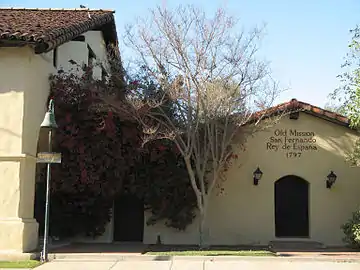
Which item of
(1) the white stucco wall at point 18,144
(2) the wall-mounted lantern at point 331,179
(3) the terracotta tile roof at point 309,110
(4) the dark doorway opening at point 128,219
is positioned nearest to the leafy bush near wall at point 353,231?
(2) the wall-mounted lantern at point 331,179

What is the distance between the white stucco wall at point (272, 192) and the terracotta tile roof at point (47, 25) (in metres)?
6.79

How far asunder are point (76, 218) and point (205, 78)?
19.5 ft

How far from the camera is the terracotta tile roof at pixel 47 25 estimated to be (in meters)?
13.0

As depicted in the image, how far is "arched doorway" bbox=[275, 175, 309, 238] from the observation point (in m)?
17.2

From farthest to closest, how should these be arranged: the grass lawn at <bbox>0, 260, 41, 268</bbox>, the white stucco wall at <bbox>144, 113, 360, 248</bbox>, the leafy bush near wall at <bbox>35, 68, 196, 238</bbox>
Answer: the white stucco wall at <bbox>144, 113, 360, 248</bbox>
the leafy bush near wall at <bbox>35, 68, 196, 238</bbox>
the grass lawn at <bbox>0, 260, 41, 268</bbox>

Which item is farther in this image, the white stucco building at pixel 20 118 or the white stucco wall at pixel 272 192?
the white stucco wall at pixel 272 192

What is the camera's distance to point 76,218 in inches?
627

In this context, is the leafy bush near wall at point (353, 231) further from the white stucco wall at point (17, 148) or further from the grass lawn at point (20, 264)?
the white stucco wall at point (17, 148)

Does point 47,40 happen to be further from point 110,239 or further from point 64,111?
point 110,239

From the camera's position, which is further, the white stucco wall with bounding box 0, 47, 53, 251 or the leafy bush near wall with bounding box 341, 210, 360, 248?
the leafy bush near wall with bounding box 341, 210, 360, 248

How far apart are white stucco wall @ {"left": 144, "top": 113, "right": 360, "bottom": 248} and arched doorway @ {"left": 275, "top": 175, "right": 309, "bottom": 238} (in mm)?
251

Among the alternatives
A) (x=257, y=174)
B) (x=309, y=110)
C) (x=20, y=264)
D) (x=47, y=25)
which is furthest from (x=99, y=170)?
(x=309, y=110)

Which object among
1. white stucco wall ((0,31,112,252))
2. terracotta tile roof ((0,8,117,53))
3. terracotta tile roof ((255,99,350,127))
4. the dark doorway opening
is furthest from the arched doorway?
terracotta tile roof ((0,8,117,53))

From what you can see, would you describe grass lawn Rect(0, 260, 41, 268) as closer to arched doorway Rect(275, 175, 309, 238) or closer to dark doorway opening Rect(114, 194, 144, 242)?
dark doorway opening Rect(114, 194, 144, 242)
